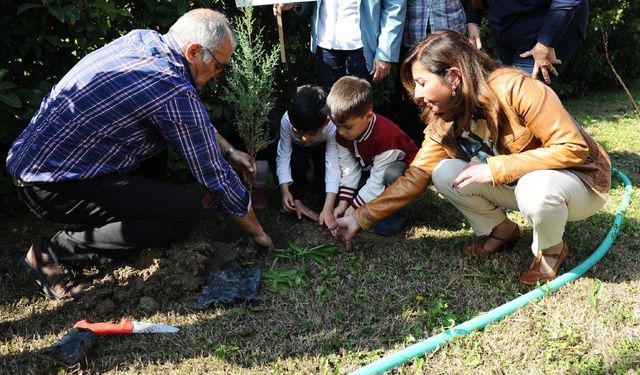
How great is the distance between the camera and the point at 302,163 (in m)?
4.13

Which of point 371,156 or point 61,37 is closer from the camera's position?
point 61,37

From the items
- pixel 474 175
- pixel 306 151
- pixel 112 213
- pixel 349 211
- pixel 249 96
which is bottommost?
pixel 349 211

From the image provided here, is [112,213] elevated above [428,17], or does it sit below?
below

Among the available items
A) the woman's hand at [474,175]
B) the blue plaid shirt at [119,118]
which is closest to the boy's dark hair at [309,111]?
the blue plaid shirt at [119,118]

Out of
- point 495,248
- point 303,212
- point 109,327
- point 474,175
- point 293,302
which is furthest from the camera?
point 303,212

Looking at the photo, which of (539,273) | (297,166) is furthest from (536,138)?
(297,166)

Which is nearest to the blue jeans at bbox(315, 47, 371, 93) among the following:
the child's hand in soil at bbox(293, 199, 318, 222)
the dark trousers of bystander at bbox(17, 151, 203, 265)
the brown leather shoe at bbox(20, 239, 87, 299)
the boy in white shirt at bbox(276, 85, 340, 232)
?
the boy in white shirt at bbox(276, 85, 340, 232)

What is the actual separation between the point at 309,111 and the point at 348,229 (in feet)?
2.63

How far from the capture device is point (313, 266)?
341 centimetres

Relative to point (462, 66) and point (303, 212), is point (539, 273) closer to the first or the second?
point (462, 66)

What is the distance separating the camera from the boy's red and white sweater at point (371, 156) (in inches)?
148

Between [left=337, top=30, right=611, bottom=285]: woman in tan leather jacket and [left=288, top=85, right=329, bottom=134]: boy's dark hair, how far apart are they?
746 millimetres

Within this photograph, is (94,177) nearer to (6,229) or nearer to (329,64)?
(6,229)

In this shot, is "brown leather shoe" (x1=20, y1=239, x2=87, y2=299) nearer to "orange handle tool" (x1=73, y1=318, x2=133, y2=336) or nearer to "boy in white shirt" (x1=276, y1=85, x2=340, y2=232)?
"orange handle tool" (x1=73, y1=318, x2=133, y2=336)
